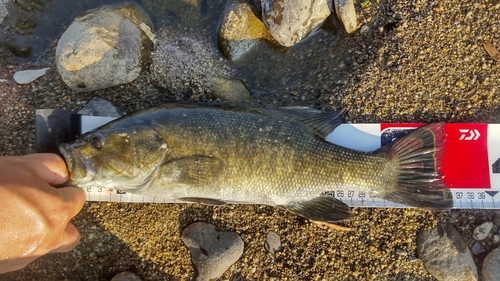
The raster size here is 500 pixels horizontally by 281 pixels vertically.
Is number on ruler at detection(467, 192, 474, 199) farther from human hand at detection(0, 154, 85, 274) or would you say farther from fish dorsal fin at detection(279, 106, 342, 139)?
human hand at detection(0, 154, 85, 274)

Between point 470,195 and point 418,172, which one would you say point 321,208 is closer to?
point 418,172

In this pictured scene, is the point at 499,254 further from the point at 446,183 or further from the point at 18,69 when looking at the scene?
the point at 18,69

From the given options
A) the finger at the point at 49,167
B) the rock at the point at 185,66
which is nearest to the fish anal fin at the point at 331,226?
the rock at the point at 185,66

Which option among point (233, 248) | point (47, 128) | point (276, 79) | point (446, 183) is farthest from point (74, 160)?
point (446, 183)

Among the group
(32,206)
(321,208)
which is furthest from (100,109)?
(321,208)

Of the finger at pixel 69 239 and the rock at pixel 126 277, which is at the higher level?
the finger at pixel 69 239

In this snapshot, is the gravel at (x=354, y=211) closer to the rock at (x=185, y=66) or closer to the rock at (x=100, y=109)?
the rock at (x=100, y=109)

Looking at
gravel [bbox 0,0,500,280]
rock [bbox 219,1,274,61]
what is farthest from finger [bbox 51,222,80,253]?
rock [bbox 219,1,274,61]
